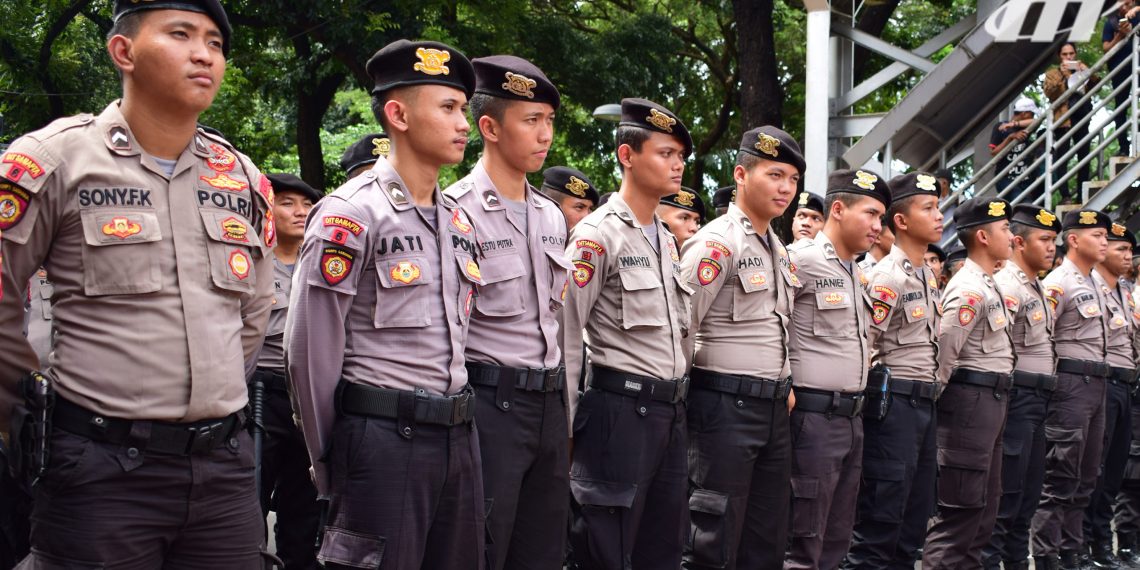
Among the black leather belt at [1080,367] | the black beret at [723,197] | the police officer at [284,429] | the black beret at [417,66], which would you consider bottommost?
the police officer at [284,429]

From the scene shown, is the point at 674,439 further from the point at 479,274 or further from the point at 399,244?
the point at 399,244

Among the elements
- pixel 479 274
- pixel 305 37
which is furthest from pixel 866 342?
pixel 305 37

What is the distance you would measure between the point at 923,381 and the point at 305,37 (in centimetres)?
1021

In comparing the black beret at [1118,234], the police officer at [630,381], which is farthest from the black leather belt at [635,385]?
the black beret at [1118,234]

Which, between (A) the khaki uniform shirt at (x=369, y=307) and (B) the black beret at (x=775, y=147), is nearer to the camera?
(A) the khaki uniform shirt at (x=369, y=307)

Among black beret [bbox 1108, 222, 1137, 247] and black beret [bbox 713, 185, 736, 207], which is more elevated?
black beret [bbox 1108, 222, 1137, 247]

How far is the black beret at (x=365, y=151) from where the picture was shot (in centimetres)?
551

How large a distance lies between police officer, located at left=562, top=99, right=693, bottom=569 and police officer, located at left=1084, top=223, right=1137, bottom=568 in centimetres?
464

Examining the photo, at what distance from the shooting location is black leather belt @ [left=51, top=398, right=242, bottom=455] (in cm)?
267

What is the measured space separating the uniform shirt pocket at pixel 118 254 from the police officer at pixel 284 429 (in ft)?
6.42

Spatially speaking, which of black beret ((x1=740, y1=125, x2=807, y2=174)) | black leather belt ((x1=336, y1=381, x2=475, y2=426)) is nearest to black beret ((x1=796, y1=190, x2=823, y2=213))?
black beret ((x1=740, y1=125, x2=807, y2=174))

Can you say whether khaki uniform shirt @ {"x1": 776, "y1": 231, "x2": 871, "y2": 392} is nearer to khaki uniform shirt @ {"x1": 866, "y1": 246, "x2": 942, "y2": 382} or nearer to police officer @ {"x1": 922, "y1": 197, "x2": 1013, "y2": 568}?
khaki uniform shirt @ {"x1": 866, "y1": 246, "x2": 942, "y2": 382}

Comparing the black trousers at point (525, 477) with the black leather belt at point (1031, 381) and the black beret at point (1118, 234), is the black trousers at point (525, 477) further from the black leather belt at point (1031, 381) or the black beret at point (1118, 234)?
the black beret at point (1118, 234)

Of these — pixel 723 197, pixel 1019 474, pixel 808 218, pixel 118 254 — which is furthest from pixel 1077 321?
pixel 118 254
